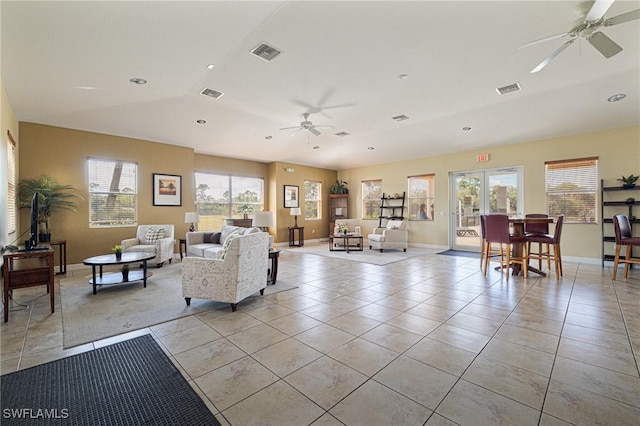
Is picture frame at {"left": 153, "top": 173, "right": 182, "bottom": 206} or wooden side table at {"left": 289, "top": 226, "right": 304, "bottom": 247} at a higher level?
picture frame at {"left": 153, "top": 173, "right": 182, "bottom": 206}

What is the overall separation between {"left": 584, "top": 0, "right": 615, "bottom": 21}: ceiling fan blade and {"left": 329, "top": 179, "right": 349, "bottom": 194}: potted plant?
8.01m

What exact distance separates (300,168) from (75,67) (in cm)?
676

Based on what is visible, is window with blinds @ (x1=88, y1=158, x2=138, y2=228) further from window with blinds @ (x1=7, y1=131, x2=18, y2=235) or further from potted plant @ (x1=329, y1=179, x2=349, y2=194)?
potted plant @ (x1=329, y1=179, x2=349, y2=194)

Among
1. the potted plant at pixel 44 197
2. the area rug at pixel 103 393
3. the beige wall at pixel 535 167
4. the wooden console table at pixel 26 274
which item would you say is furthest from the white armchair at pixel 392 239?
the potted plant at pixel 44 197

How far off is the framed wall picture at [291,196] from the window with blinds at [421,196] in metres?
3.68

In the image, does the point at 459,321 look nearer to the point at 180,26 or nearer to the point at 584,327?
the point at 584,327

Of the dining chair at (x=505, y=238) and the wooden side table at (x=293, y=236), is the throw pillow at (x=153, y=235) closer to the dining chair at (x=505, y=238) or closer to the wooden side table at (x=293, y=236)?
the wooden side table at (x=293, y=236)

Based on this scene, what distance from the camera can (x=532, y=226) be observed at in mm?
5684

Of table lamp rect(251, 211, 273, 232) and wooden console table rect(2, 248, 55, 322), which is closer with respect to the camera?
wooden console table rect(2, 248, 55, 322)

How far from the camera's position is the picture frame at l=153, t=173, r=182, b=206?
6516mm

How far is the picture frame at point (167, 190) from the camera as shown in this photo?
652cm

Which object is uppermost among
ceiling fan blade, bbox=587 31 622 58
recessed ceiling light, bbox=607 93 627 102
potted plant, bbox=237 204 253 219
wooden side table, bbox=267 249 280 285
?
recessed ceiling light, bbox=607 93 627 102

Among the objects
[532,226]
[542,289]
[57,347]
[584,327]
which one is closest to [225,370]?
[57,347]

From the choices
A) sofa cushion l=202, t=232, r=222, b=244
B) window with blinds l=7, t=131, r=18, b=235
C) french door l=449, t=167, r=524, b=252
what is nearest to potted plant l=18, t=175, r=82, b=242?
window with blinds l=7, t=131, r=18, b=235
